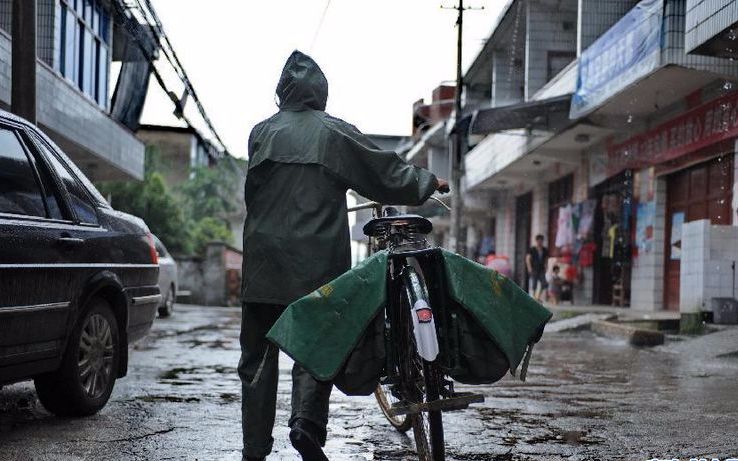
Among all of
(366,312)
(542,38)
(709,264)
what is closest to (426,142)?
(542,38)

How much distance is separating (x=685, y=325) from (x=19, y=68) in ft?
27.7

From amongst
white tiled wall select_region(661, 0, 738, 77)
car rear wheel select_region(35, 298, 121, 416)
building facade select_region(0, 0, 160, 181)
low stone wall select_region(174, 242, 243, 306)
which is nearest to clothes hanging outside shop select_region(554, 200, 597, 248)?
white tiled wall select_region(661, 0, 738, 77)

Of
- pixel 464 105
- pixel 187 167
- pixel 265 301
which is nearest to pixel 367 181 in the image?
pixel 265 301

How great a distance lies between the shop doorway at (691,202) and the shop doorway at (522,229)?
1105 centimetres

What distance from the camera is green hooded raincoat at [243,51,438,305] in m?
3.41

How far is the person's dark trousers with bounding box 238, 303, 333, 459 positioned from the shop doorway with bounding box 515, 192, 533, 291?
79.0 feet

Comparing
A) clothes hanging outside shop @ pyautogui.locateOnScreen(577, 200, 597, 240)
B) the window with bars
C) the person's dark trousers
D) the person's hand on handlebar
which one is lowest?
the person's dark trousers

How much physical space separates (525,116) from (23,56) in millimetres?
10201

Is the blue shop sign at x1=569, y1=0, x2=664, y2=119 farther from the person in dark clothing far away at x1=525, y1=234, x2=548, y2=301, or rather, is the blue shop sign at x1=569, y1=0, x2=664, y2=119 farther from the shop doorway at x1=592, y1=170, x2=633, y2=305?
the person in dark clothing far away at x1=525, y1=234, x2=548, y2=301

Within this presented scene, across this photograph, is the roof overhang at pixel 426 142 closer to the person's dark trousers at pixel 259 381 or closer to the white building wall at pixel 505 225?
the white building wall at pixel 505 225

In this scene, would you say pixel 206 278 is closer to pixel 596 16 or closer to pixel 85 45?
pixel 85 45

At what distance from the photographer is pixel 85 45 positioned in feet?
64.1

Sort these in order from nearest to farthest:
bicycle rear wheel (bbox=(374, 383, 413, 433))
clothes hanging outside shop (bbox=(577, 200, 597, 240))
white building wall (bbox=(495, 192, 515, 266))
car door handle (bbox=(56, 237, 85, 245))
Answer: bicycle rear wheel (bbox=(374, 383, 413, 433)) → car door handle (bbox=(56, 237, 85, 245)) → clothes hanging outside shop (bbox=(577, 200, 597, 240)) → white building wall (bbox=(495, 192, 515, 266))

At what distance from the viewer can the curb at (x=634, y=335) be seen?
10344 millimetres
